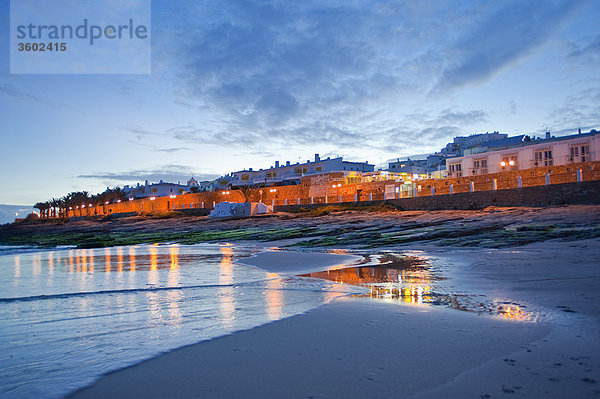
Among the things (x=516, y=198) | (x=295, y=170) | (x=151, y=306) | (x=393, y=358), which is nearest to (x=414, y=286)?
(x=393, y=358)

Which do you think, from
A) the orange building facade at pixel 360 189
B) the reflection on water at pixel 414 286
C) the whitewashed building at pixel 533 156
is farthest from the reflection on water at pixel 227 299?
the whitewashed building at pixel 533 156

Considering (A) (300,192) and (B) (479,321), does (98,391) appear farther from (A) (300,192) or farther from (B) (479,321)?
(A) (300,192)

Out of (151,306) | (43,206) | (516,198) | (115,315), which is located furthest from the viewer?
(43,206)

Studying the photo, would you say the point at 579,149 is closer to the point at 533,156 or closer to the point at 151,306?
the point at 533,156

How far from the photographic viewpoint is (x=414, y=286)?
4.73 meters

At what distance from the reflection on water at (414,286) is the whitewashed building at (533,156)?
1389 inches

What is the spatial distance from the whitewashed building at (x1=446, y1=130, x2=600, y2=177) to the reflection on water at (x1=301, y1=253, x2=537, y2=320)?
116 ft

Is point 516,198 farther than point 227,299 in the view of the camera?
Yes

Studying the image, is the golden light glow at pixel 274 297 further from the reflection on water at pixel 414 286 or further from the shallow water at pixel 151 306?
the reflection on water at pixel 414 286

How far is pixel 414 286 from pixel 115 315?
126 inches

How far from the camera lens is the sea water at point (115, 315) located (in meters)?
2.27

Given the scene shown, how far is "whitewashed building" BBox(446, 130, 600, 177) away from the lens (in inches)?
1534

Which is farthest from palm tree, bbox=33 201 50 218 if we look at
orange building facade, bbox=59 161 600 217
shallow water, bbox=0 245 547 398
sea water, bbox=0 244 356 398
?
sea water, bbox=0 244 356 398

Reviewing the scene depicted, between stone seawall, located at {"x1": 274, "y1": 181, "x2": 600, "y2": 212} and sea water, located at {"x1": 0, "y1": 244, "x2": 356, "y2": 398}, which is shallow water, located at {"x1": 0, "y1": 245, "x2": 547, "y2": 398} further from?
stone seawall, located at {"x1": 274, "y1": 181, "x2": 600, "y2": 212}
